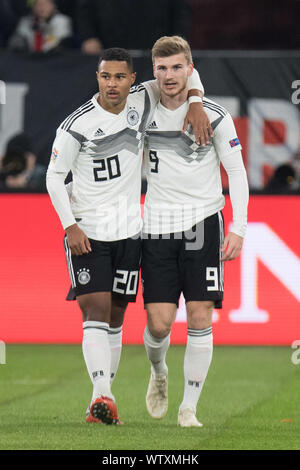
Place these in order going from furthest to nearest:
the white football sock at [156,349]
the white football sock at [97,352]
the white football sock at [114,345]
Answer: the white football sock at [114,345]
the white football sock at [156,349]
the white football sock at [97,352]

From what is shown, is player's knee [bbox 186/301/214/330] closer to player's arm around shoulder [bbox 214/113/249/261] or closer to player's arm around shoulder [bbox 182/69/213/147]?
player's arm around shoulder [bbox 214/113/249/261]

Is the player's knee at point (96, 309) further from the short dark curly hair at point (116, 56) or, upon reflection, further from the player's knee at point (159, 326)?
the short dark curly hair at point (116, 56)

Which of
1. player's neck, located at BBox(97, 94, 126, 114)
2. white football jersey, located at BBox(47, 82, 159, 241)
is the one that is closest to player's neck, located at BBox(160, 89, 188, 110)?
white football jersey, located at BBox(47, 82, 159, 241)

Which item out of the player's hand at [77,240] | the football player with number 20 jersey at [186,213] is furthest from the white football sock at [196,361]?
the player's hand at [77,240]

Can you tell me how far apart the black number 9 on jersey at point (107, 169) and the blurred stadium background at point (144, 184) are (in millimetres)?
4496

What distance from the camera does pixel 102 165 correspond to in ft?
24.1

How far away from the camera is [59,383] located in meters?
9.52

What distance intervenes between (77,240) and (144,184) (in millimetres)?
4660

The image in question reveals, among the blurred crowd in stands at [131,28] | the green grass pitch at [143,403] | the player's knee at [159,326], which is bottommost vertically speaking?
the green grass pitch at [143,403]

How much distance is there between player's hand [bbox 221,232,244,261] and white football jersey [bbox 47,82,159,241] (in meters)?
0.60

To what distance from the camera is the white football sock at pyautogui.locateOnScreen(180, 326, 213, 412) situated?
24.0 ft

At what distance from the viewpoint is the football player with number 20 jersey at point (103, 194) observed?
726 cm
